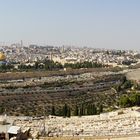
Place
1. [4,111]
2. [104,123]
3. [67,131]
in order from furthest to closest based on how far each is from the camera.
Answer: [4,111]
[104,123]
[67,131]

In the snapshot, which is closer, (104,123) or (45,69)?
(104,123)

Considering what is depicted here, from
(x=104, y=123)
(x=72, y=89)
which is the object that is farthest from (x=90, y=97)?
(x=104, y=123)

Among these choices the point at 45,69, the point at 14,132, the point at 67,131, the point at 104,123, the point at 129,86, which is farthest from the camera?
the point at 45,69

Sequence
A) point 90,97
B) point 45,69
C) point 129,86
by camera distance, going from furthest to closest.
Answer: point 45,69 → point 129,86 → point 90,97

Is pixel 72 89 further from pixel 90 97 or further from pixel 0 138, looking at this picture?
pixel 0 138

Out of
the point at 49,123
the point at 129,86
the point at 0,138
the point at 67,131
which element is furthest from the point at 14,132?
the point at 129,86

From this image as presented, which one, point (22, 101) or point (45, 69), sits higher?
point (45, 69)

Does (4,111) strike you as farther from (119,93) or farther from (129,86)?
(129,86)

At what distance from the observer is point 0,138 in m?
19.6

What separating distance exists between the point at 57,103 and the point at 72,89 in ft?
31.0

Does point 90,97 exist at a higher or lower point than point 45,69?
lower

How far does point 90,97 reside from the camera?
57.4m

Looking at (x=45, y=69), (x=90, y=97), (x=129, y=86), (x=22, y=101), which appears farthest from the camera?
(x=45, y=69)

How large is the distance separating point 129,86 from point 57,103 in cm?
1900
